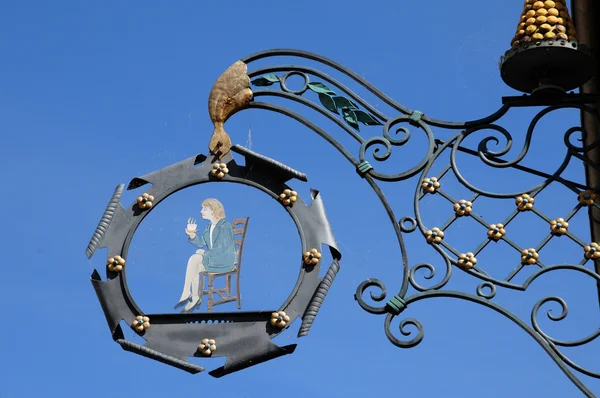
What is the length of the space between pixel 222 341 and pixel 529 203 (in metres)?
2.17

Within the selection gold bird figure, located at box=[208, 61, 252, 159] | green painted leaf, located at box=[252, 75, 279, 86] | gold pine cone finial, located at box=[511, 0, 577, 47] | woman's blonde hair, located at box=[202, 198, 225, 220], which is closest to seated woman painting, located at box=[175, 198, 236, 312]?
woman's blonde hair, located at box=[202, 198, 225, 220]

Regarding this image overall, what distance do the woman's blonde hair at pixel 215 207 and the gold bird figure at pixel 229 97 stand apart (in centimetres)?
49

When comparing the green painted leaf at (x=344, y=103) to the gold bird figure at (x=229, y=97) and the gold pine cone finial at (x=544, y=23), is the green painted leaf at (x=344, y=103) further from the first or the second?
the gold pine cone finial at (x=544, y=23)

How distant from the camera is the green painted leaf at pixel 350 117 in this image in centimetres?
1060

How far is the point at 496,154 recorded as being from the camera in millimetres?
10289

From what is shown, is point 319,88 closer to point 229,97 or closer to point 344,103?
point 344,103

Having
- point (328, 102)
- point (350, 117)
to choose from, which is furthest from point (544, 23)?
point (328, 102)

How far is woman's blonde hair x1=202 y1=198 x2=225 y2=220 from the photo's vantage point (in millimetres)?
10406

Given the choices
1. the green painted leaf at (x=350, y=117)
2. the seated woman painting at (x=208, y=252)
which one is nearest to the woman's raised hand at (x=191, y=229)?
the seated woman painting at (x=208, y=252)

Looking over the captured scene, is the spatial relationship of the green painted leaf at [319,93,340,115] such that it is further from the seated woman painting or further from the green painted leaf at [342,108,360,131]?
the seated woman painting

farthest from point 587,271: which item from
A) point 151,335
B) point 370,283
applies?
point 151,335

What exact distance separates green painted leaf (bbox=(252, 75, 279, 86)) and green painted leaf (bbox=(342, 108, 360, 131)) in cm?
54

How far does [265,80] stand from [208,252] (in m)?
1.33

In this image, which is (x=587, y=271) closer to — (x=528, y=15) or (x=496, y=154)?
(x=496, y=154)
